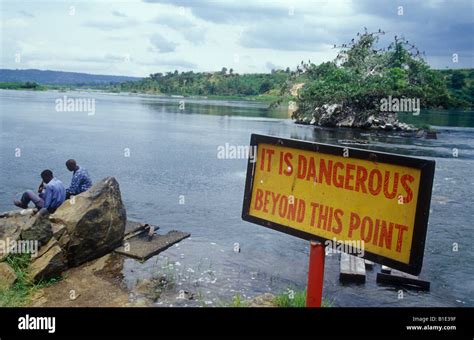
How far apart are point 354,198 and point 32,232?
24.4ft

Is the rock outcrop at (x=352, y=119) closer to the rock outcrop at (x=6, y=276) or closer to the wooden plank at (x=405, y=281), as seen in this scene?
the wooden plank at (x=405, y=281)

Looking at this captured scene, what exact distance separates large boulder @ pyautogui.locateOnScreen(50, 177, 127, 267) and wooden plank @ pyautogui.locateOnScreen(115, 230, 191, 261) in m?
0.40

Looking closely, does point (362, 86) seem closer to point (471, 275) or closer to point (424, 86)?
point (424, 86)

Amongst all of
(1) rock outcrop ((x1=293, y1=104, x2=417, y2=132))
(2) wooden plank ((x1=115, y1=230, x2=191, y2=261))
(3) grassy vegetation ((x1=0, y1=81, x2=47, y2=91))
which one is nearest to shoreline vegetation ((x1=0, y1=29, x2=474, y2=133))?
(1) rock outcrop ((x1=293, y1=104, x2=417, y2=132))

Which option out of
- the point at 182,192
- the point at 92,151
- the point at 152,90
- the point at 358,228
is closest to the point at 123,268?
the point at 358,228

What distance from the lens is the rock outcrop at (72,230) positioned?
9.48 meters

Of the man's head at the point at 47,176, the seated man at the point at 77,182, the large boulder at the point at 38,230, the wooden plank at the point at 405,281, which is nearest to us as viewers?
the large boulder at the point at 38,230

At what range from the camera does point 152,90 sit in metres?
189

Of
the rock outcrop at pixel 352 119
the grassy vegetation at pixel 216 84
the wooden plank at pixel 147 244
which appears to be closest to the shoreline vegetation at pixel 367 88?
the rock outcrop at pixel 352 119

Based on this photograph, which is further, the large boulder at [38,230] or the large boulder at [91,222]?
the large boulder at [91,222]

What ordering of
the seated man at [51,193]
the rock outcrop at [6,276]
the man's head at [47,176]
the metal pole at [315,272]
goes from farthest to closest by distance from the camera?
1. the man's head at [47,176]
2. the seated man at [51,193]
3. the rock outcrop at [6,276]
4. the metal pole at [315,272]

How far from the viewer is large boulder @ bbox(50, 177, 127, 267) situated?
33.8 ft

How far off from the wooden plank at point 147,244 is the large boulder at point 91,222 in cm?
40

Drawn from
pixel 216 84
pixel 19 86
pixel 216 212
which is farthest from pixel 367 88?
pixel 19 86
